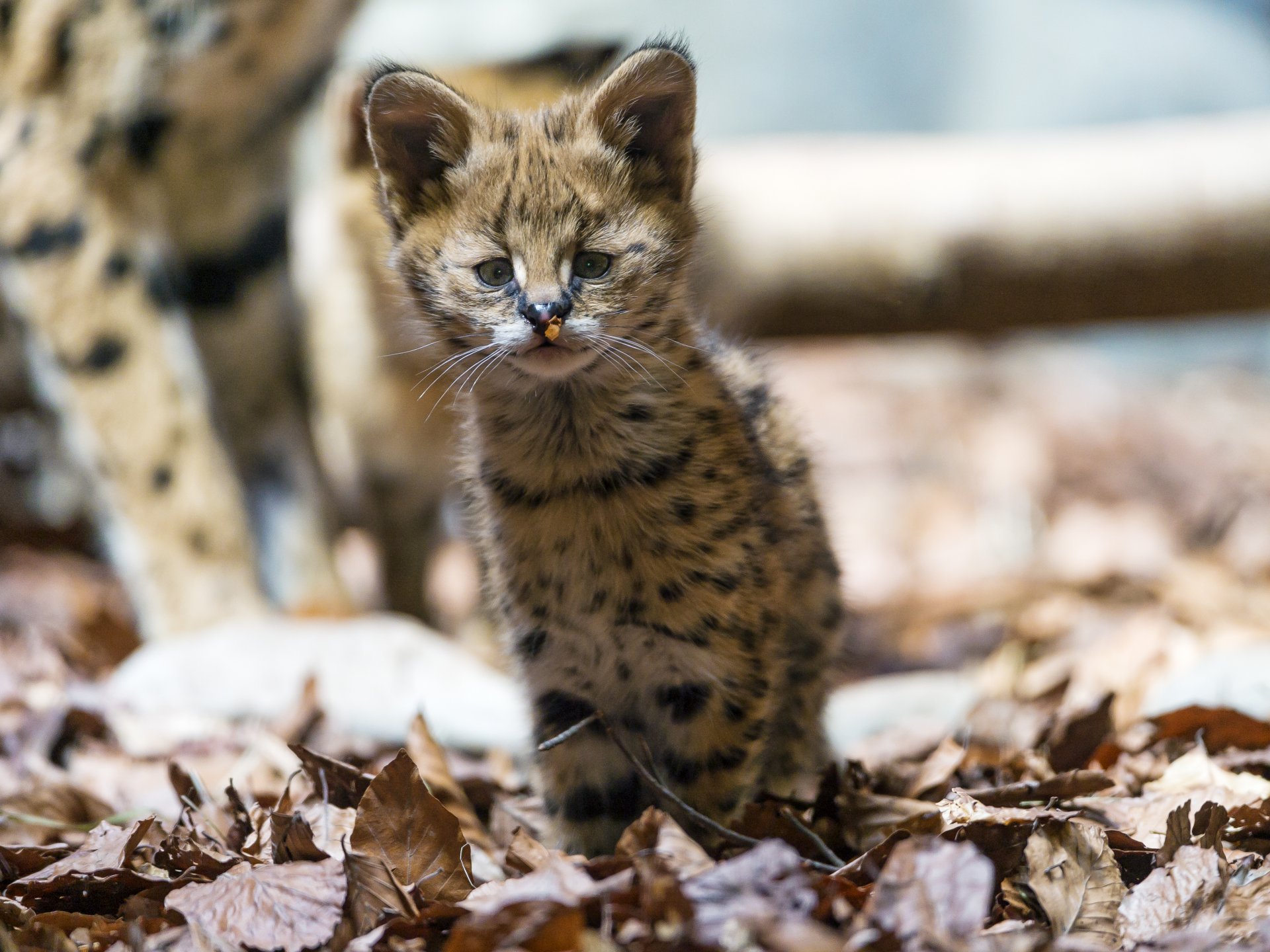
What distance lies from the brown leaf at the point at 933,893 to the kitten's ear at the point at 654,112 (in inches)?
65.8

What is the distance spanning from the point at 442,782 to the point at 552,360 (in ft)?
4.02

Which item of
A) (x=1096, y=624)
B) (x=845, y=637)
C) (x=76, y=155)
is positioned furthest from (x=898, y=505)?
(x=76, y=155)

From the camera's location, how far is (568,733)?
293 centimetres

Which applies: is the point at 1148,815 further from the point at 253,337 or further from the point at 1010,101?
the point at 1010,101

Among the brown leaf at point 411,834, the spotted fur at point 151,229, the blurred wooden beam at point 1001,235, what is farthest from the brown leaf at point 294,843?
the blurred wooden beam at point 1001,235

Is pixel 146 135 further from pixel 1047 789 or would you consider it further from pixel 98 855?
pixel 1047 789

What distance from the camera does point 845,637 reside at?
13.0 ft

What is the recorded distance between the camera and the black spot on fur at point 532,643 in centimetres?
314

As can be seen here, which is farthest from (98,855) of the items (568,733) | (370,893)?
(568,733)

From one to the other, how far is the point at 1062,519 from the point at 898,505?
3.65 feet

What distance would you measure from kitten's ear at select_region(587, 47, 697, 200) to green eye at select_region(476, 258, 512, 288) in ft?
1.39

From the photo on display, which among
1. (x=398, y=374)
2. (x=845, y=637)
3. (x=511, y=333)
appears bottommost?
(x=845, y=637)

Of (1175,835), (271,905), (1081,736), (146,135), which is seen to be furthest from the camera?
(146,135)

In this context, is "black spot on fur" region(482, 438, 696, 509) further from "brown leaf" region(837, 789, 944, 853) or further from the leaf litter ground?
"brown leaf" region(837, 789, 944, 853)
